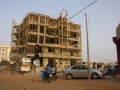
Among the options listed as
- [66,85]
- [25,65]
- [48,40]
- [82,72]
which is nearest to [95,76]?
[82,72]

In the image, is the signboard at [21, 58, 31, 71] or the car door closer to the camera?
the car door

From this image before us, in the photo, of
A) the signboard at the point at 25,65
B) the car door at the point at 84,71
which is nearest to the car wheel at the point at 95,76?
the car door at the point at 84,71

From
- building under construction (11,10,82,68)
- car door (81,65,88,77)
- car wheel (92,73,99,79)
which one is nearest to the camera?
car wheel (92,73,99,79)

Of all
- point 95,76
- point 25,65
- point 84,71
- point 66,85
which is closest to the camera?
point 66,85

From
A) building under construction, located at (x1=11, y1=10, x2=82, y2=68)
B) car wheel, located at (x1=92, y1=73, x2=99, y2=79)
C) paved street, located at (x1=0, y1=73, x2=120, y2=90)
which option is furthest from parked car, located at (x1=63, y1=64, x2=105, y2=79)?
building under construction, located at (x1=11, y1=10, x2=82, y2=68)

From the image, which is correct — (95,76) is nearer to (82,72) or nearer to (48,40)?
(82,72)

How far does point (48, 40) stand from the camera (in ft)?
175

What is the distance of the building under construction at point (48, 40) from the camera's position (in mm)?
48312

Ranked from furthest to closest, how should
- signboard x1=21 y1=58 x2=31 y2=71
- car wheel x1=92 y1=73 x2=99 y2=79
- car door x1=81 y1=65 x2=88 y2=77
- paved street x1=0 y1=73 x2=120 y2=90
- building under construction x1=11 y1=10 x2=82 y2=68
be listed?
1. building under construction x1=11 y1=10 x2=82 y2=68
2. signboard x1=21 y1=58 x2=31 y2=71
3. car door x1=81 y1=65 x2=88 y2=77
4. car wheel x1=92 y1=73 x2=99 y2=79
5. paved street x1=0 y1=73 x2=120 y2=90

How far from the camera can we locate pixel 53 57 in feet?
163

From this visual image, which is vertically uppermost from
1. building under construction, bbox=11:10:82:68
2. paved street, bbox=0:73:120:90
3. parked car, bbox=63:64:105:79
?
building under construction, bbox=11:10:82:68

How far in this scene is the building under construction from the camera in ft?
159

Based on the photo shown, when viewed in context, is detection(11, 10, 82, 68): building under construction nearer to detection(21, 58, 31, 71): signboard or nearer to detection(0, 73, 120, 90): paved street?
detection(21, 58, 31, 71): signboard

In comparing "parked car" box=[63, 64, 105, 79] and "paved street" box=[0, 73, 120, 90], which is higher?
"parked car" box=[63, 64, 105, 79]
